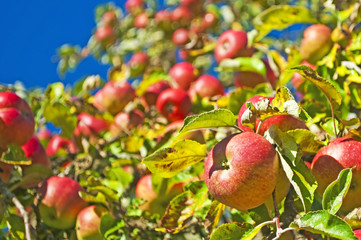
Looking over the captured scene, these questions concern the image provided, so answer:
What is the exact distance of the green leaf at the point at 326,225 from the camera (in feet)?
2.98

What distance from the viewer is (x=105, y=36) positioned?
429 cm

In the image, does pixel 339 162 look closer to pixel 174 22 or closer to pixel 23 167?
pixel 23 167

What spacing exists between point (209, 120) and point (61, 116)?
1.02 meters

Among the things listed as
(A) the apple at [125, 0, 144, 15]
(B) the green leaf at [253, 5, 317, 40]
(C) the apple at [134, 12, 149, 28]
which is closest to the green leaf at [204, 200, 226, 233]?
(B) the green leaf at [253, 5, 317, 40]

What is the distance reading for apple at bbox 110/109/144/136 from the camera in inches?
93.5

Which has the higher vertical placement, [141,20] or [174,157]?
[141,20]

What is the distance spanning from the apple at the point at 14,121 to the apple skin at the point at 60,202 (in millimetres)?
185

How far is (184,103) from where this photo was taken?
232 cm

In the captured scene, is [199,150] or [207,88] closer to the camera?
[199,150]

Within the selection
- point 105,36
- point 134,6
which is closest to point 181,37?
point 105,36

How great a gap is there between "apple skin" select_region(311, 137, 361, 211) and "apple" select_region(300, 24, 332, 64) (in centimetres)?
66

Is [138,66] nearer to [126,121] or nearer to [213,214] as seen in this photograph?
[126,121]

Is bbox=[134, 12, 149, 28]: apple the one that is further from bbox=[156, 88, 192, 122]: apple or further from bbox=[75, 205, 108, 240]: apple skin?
bbox=[75, 205, 108, 240]: apple skin

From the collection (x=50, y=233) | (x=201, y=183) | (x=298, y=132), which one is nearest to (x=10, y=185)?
(x=50, y=233)
